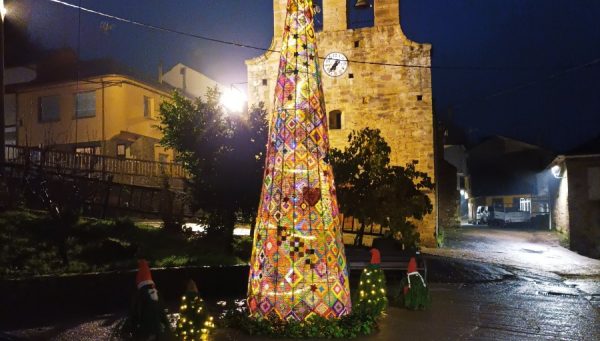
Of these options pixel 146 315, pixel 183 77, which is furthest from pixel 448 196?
pixel 146 315

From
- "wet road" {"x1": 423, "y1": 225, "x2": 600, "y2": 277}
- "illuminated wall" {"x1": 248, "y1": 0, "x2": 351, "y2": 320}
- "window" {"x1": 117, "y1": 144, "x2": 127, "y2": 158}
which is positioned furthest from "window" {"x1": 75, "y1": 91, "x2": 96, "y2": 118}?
"illuminated wall" {"x1": 248, "y1": 0, "x2": 351, "y2": 320}

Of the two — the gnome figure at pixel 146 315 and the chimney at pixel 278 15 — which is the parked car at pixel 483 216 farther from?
the gnome figure at pixel 146 315

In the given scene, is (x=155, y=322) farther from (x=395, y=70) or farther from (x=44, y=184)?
(x=395, y=70)

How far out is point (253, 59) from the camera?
24922mm

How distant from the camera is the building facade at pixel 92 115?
27.6 m

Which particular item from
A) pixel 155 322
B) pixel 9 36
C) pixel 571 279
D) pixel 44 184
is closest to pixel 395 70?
pixel 571 279

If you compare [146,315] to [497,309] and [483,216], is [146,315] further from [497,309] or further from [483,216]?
[483,216]

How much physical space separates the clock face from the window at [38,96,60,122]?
1573cm

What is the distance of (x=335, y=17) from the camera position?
940 inches

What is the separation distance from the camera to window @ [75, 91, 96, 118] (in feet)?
91.7

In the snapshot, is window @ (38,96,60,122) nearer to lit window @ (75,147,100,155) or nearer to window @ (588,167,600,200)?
lit window @ (75,147,100,155)

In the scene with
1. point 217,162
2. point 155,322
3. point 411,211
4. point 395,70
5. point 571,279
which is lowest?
point 571,279

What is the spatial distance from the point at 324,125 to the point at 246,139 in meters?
7.16

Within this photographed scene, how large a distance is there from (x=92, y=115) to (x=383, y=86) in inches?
623
